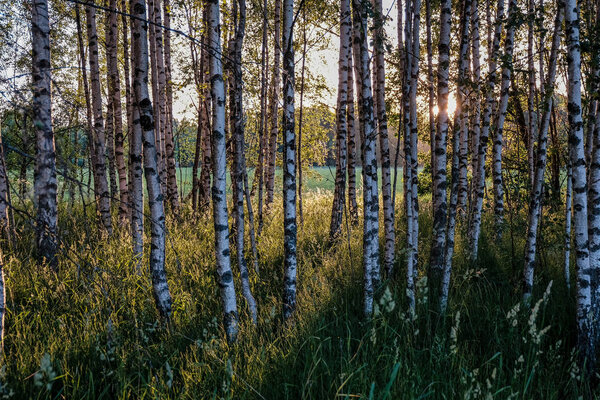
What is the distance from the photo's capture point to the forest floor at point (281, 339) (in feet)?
8.75

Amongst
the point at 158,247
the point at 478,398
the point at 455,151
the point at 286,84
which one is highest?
the point at 286,84

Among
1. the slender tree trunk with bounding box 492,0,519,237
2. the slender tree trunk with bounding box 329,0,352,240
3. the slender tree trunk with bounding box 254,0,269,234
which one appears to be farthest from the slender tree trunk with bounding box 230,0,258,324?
the slender tree trunk with bounding box 492,0,519,237

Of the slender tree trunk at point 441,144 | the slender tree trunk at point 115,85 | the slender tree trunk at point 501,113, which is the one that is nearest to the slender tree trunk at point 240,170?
the slender tree trunk at point 441,144

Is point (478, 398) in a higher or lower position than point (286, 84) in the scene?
lower

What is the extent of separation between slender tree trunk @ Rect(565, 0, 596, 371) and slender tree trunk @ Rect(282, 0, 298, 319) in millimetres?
2454

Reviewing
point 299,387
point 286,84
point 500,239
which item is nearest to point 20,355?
point 299,387

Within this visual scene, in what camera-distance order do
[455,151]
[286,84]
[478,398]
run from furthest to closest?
[455,151], [286,84], [478,398]

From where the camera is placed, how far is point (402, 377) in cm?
275

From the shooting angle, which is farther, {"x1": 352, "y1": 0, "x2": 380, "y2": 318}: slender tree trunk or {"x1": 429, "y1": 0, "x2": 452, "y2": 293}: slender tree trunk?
{"x1": 429, "y1": 0, "x2": 452, "y2": 293}: slender tree trunk

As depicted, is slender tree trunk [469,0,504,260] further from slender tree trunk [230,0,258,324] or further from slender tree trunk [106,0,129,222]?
slender tree trunk [106,0,129,222]

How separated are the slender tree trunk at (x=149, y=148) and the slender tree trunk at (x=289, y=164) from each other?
4.16ft

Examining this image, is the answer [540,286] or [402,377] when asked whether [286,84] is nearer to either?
[402,377]

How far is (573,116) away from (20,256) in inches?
285

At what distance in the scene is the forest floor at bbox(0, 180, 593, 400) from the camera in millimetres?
2666
